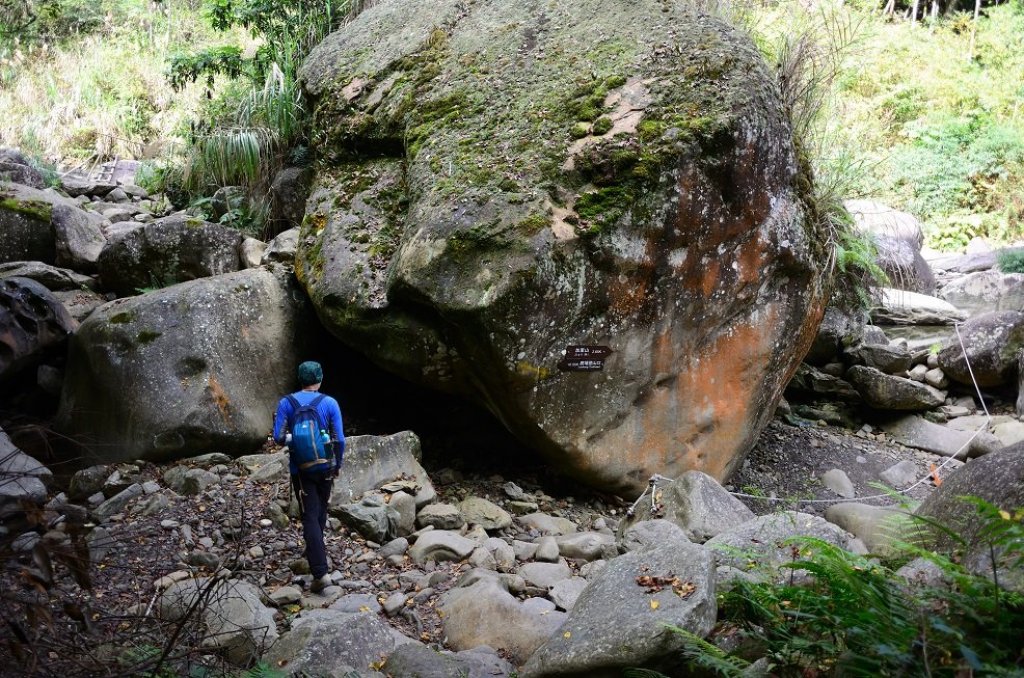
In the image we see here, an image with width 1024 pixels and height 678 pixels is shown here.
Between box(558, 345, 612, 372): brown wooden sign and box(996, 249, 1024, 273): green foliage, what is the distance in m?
8.57

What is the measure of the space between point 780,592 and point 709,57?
4.07m

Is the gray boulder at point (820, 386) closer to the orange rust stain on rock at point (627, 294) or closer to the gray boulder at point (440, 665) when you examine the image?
the orange rust stain on rock at point (627, 294)

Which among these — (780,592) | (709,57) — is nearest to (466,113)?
(709,57)

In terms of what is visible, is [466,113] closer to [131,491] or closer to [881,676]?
[131,491]

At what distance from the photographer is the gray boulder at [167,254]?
263 inches

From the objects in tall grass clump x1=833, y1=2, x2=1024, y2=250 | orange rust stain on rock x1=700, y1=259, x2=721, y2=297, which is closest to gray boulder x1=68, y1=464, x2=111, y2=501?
orange rust stain on rock x1=700, y1=259, x2=721, y2=297

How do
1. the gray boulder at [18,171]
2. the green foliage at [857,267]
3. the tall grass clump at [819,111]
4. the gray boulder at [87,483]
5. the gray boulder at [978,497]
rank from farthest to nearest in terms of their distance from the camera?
1. the gray boulder at [18,171]
2. the green foliage at [857,267]
3. the tall grass clump at [819,111]
4. the gray boulder at [87,483]
5. the gray boulder at [978,497]

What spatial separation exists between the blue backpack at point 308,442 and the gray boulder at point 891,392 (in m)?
6.08

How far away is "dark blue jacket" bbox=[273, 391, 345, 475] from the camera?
416cm

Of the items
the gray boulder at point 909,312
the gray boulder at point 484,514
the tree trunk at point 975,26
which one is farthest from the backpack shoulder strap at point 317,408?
the tree trunk at point 975,26

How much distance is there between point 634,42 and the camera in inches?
223

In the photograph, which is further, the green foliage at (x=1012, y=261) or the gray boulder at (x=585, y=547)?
the green foliage at (x=1012, y=261)

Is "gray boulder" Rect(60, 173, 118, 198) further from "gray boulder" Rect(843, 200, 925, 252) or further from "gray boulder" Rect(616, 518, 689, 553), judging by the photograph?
"gray boulder" Rect(843, 200, 925, 252)

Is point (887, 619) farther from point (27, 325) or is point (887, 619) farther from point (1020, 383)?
point (1020, 383)
